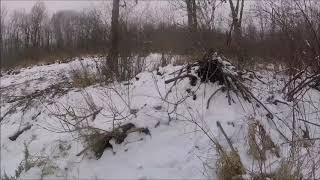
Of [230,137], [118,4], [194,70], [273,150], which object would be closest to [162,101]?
[194,70]

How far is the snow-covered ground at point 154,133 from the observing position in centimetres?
535

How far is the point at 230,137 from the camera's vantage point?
5.58 meters

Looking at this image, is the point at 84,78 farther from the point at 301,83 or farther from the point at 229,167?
the point at 229,167

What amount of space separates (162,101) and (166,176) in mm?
1586

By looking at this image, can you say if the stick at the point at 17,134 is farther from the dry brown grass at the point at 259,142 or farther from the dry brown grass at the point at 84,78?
the dry brown grass at the point at 259,142

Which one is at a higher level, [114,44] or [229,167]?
[114,44]

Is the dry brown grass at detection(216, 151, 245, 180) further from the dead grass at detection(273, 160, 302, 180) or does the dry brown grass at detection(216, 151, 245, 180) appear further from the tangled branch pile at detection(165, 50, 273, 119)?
the tangled branch pile at detection(165, 50, 273, 119)

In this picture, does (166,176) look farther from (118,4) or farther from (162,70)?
(118,4)

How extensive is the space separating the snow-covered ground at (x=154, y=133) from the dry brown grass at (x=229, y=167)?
14 cm

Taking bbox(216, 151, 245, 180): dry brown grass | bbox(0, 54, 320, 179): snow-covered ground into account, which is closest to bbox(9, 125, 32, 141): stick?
bbox(0, 54, 320, 179): snow-covered ground

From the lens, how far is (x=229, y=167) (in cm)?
478

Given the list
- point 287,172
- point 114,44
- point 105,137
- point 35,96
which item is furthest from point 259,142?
point 35,96

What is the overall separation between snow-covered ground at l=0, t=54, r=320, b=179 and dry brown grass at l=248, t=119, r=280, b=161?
94mm

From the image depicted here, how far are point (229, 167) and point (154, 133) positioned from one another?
146 centimetres
